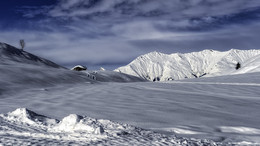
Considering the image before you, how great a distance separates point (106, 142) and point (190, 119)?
9.56ft

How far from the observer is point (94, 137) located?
3.02 meters

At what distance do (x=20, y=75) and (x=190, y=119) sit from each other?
38.4 feet

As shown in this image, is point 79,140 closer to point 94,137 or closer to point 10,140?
point 94,137

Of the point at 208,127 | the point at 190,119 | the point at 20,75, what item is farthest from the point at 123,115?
the point at 20,75

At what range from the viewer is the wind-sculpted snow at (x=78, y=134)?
2.88 metres

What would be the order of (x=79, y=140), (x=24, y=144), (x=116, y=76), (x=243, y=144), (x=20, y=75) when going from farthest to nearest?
(x=116, y=76)
(x=20, y=75)
(x=243, y=144)
(x=79, y=140)
(x=24, y=144)

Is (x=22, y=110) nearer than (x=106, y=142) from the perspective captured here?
No

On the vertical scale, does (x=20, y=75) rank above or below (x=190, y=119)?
above

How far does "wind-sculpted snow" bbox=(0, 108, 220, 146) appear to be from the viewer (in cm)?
288

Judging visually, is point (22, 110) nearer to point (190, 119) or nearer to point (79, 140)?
point (79, 140)

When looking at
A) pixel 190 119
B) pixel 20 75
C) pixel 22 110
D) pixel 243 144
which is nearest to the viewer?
pixel 243 144

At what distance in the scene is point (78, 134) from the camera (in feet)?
10.3

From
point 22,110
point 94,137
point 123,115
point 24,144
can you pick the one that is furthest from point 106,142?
point 123,115

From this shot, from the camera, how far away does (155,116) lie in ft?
18.1
